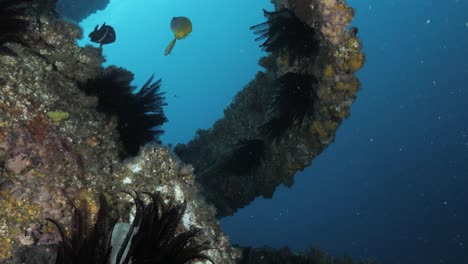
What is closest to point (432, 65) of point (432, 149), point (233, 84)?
point (432, 149)

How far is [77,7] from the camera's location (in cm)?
2175

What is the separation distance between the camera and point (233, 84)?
168m

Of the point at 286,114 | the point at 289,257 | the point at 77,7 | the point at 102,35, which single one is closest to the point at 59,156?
the point at 286,114

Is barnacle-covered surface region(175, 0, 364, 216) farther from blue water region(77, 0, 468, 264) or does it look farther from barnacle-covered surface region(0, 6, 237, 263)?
blue water region(77, 0, 468, 264)

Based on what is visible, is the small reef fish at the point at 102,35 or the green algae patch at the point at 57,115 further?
the small reef fish at the point at 102,35

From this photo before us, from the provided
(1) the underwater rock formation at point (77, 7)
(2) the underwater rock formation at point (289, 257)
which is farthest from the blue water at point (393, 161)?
(2) the underwater rock formation at point (289, 257)

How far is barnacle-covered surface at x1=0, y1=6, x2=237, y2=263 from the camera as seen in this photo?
3.10 m

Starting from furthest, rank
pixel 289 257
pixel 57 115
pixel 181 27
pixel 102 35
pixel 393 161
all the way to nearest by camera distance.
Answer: pixel 393 161 → pixel 289 257 → pixel 102 35 → pixel 181 27 → pixel 57 115

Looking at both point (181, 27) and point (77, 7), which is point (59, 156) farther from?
point (77, 7)

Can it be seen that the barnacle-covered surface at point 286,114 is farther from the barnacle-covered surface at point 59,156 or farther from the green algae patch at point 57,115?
the green algae patch at point 57,115

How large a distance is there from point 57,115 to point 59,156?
0.45m

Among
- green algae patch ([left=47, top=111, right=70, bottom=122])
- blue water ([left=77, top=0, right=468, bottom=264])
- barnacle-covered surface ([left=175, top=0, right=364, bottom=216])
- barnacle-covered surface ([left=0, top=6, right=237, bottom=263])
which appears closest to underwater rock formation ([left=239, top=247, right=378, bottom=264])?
barnacle-covered surface ([left=175, top=0, right=364, bottom=216])

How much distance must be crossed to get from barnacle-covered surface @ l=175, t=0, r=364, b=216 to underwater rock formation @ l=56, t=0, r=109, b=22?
15621mm

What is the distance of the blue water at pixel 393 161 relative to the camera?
286 feet
